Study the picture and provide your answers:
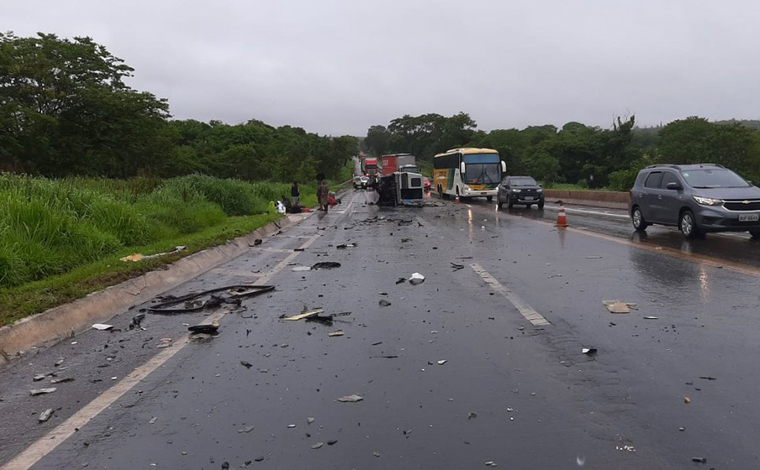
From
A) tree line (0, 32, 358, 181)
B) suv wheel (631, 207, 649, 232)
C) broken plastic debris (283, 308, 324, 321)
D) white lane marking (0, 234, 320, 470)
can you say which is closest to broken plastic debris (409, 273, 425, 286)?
broken plastic debris (283, 308, 324, 321)

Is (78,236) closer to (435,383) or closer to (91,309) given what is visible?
(91,309)

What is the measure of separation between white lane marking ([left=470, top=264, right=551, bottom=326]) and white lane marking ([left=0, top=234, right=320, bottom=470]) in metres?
4.09

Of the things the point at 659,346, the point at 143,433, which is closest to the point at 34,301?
the point at 143,433

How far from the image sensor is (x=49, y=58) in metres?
38.8

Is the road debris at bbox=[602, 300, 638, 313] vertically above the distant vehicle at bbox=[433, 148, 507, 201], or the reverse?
the distant vehicle at bbox=[433, 148, 507, 201]

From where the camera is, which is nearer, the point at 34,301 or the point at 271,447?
the point at 271,447

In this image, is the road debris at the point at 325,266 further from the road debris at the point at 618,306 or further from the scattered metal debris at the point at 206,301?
the road debris at the point at 618,306

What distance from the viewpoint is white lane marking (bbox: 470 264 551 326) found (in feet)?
23.1

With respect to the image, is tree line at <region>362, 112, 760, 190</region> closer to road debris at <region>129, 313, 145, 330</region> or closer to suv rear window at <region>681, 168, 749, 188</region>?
suv rear window at <region>681, 168, 749, 188</region>

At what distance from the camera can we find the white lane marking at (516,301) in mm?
7035

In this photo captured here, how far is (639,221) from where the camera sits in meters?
16.8

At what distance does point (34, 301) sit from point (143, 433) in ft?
14.5

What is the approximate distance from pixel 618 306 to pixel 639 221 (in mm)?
10312

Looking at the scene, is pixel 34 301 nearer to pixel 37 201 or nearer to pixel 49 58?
pixel 37 201
